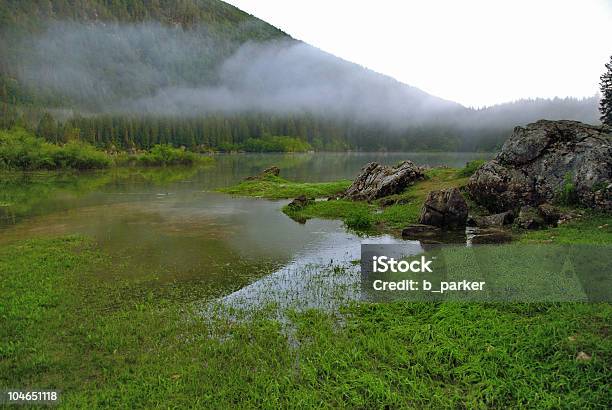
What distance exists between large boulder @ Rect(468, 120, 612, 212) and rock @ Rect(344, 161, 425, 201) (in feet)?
30.7

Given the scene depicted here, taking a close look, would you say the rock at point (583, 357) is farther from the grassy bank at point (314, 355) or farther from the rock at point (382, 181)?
the rock at point (382, 181)

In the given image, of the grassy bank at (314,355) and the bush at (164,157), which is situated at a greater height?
the bush at (164,157)

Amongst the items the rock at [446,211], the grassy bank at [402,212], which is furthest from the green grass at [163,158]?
the rock at [446,211]

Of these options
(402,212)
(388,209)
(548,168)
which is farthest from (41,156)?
(548,168)

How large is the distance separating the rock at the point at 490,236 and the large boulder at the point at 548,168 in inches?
176

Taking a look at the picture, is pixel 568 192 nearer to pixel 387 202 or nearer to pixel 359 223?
pixel 359 223

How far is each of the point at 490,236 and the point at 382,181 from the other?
60.3 ft

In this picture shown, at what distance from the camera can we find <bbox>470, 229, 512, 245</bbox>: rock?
20.4m

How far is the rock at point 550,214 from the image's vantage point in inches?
864

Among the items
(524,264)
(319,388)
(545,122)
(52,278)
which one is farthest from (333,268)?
(545,122)

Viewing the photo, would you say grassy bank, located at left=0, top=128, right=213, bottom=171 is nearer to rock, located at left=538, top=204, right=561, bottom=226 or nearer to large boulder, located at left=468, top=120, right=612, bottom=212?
large boulder, located at left=468, top=120, right=612, bottom=212

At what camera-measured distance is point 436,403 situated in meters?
8.07

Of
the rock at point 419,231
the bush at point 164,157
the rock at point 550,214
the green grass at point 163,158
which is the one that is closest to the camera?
Result: the rock at point 550,214

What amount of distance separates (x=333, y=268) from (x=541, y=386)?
33.7 feet
